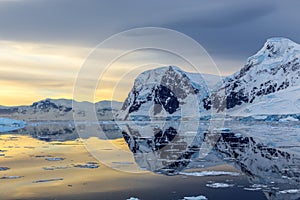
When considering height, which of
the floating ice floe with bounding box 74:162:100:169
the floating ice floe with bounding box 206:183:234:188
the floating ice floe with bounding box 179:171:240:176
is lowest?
the floating ice floe with bounding box 206:183:234:188

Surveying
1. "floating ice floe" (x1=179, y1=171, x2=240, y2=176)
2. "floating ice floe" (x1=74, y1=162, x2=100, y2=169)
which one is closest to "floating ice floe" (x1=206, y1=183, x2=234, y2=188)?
"floating ice floe" (x1=179, y1=171, x2=240, y2=176)

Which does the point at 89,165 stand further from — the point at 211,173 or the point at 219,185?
the point at 219,185

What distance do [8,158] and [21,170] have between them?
5.90m

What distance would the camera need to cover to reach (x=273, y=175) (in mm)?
20812

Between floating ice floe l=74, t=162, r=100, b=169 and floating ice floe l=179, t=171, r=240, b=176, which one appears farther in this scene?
floating ice floe l=74, t=162, r=100, b=169

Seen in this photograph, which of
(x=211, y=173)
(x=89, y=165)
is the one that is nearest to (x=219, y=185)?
(x=211, y=173)

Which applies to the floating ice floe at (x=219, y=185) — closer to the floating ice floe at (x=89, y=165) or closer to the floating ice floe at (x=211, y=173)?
the floating ice floe at (x=211, y=173)

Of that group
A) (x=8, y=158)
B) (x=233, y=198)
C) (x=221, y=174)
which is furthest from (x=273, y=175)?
(x=8, y=158)

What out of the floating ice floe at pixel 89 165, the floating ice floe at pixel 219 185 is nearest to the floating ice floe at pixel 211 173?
the floating ice floe at pixel 219 185

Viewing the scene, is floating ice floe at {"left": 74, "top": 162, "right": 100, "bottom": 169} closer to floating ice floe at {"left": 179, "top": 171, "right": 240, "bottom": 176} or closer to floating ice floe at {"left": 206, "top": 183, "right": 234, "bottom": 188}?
floating ice floe at {"left": 179, "top": 171, "right": 240, "bottom": 176}

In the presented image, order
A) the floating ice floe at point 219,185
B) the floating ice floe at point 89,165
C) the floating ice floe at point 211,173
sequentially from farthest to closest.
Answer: the floating ice floe at point 89,165 < the floating ice floe at point 211,173 < the floating ice floe at point 219,185

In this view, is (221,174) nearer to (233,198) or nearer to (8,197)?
(233,198)

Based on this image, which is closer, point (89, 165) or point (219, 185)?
point (219, 185)

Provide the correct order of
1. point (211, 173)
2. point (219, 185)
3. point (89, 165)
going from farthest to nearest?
1. point (89, 165)
2. point (211, 173)
3. point (219, 185)
